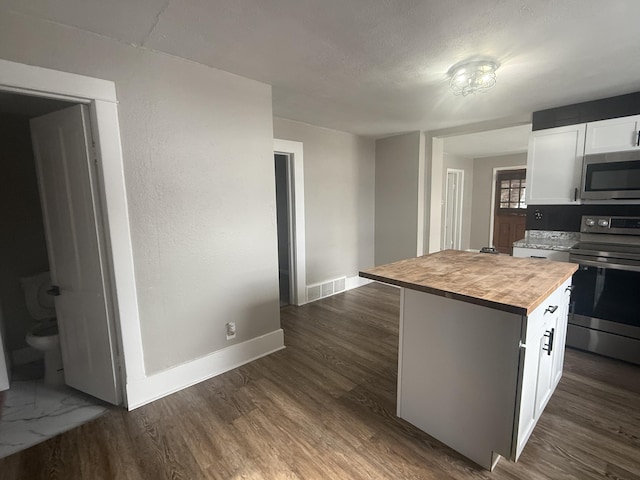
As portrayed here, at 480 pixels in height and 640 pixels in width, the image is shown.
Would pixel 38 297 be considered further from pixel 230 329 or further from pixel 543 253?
pixel 543 253

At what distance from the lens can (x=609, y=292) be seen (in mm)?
2625

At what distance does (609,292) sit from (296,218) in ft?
10.3

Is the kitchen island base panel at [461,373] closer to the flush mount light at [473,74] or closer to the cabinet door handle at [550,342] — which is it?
the cabinet door handle at [550,342]

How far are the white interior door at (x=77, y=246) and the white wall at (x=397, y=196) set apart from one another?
3.74m

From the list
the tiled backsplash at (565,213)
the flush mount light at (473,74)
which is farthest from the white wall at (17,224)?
the tiled backsplash at (565,213)

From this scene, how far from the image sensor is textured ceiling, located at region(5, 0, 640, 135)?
1533 mm

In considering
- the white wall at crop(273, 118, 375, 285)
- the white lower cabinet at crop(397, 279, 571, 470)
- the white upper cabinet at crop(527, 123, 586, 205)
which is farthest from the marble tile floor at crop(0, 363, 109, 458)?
the white upper cabinet at crop(527, 123, 586, 205)

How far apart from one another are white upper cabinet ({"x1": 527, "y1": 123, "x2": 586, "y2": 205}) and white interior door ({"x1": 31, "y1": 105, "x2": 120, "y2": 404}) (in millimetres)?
3921

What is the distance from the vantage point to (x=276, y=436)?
1849mm

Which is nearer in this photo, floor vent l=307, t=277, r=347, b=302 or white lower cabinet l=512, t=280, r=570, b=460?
white lower cabinet l=512, t=280, r=570, b=460

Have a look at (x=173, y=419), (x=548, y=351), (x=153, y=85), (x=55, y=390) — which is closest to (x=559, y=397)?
(x=548, y=351)

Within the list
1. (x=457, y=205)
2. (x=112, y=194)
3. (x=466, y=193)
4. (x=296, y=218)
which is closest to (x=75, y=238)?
(x=112, y=194)

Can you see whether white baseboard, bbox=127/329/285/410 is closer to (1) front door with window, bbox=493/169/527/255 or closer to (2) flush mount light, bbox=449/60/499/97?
(2) flush mount light, bbox=449/60/499/97

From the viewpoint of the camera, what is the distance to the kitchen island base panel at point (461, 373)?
1.49 meters
